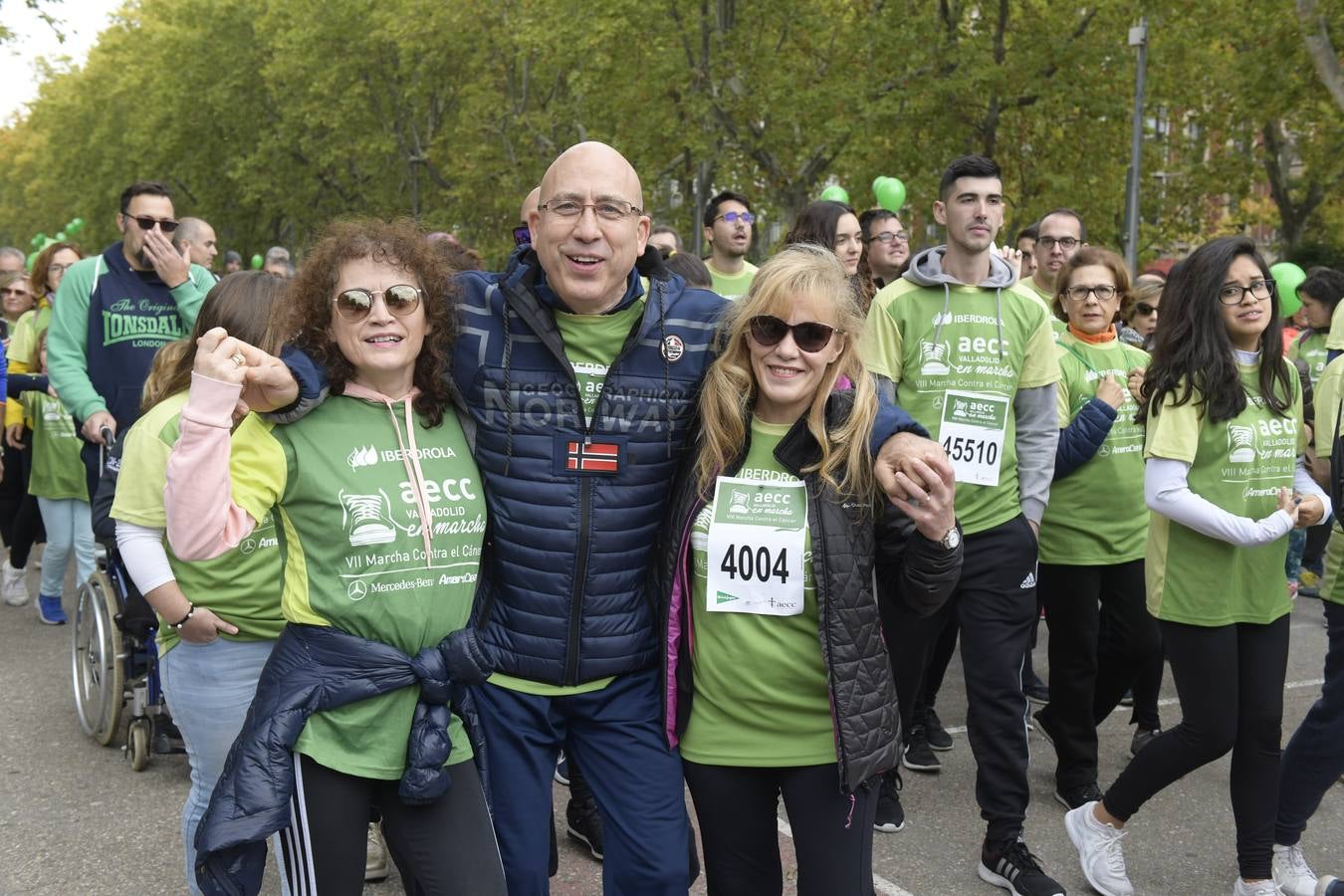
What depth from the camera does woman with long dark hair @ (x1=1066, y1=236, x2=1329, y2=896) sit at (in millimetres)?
3965

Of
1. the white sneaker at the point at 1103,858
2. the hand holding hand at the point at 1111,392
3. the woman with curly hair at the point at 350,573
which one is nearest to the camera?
the woman with curly hair at the point at 350,573

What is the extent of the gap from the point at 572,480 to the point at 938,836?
100 inches

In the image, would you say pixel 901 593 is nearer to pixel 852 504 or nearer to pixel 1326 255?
pixel 852 504

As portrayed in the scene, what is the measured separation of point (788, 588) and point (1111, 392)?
271 cm

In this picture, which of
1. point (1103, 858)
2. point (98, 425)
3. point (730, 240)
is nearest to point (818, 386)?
point (1103, 858)

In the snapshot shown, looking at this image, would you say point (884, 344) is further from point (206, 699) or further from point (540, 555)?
point (206, 699)

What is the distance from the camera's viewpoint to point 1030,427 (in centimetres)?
449

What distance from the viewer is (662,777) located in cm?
295

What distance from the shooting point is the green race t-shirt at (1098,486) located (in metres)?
5.10

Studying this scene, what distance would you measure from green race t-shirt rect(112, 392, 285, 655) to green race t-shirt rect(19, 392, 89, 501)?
3.96 metres

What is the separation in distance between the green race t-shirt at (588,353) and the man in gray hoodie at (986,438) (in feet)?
5.58

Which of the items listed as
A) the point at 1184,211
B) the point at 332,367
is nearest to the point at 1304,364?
the point at 332,367

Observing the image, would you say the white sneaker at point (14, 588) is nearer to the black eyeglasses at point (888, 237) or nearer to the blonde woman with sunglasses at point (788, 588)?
the black eyeglasses at point (888, 237)

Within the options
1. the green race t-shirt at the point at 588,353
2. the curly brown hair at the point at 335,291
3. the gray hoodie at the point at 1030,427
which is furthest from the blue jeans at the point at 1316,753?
the curly brown hair at the point at 335,291
